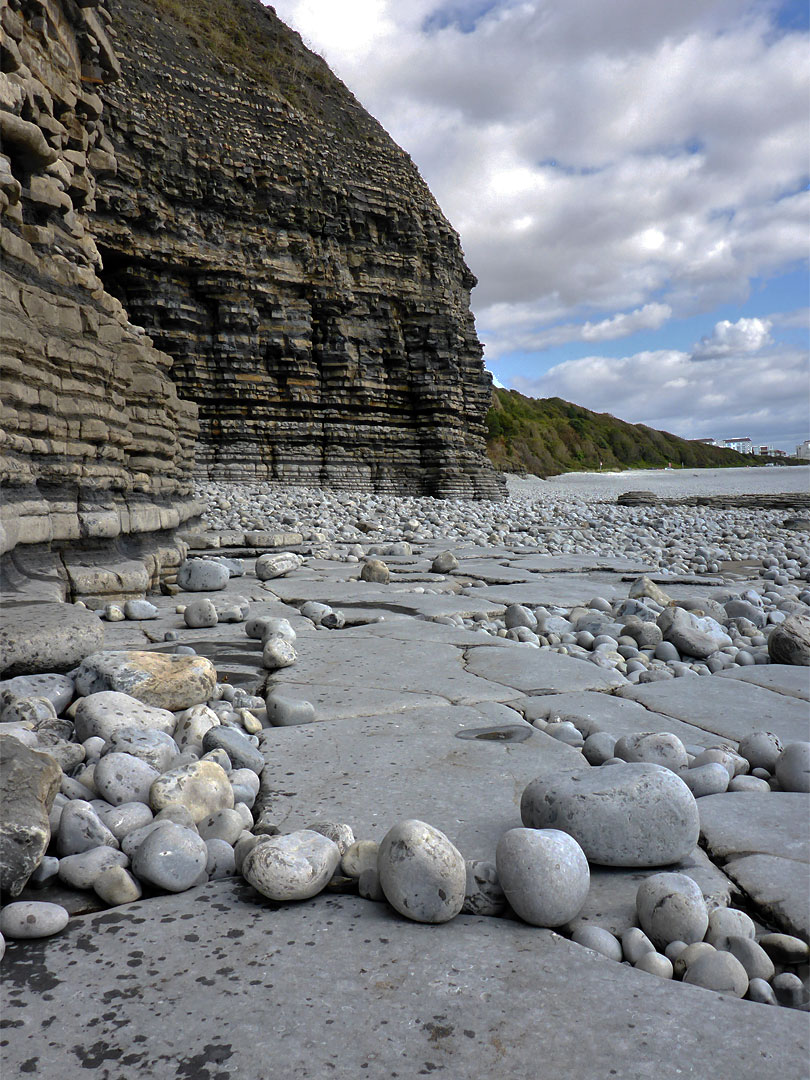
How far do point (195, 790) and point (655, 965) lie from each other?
0.80m

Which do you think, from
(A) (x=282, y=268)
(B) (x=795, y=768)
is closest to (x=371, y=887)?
(B) (x=795, y=768)

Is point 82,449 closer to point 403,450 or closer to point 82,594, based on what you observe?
point 82,594

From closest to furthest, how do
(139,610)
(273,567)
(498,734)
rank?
(498,734)
(139,610)
(273,567)

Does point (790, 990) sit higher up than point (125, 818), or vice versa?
point (125, 818)

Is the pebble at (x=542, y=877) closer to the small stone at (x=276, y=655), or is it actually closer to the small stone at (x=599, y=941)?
the small stone at (x=599, y=941)

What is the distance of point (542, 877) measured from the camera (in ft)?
3.25

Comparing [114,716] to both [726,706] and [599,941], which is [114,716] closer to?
[599,941]

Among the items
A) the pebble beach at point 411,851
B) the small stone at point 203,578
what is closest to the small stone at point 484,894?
the pebble beach at point 411,851

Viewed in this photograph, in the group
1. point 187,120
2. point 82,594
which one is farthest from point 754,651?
point 187,120

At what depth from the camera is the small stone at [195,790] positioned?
1255mm

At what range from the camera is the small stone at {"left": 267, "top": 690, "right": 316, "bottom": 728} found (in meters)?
1.89

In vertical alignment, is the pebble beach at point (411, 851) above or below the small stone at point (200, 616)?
below

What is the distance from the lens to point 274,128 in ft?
54.9

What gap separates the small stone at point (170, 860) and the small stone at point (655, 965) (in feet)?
2.12
